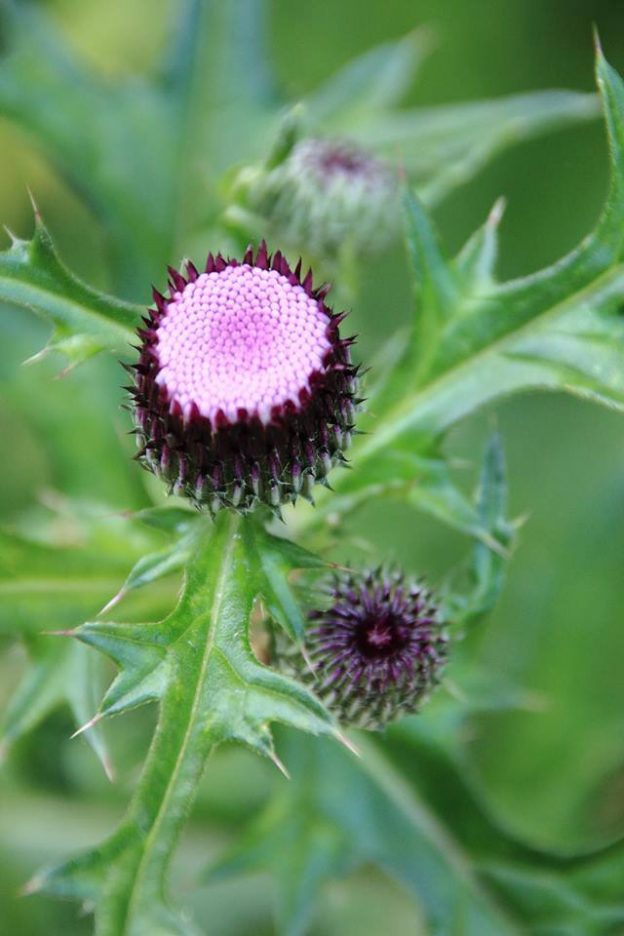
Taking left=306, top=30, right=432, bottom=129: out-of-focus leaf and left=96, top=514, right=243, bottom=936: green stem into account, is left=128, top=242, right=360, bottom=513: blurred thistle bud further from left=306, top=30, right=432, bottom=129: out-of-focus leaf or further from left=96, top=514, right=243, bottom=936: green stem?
left=306, top=30, right=432, bottom=129: out-of-focus leaf

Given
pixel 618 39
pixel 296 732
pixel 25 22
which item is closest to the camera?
pixel 296 732

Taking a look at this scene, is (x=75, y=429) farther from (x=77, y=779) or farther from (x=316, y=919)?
(x=316, y=919)

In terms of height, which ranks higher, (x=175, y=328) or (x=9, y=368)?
(x=9, y=368)

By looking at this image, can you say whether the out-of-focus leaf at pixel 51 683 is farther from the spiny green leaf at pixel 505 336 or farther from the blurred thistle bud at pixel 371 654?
the spiny green leaf at pixel 505 336

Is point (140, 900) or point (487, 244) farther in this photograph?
point (487, 244)

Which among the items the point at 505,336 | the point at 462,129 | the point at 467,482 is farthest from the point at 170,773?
the point at 467,482

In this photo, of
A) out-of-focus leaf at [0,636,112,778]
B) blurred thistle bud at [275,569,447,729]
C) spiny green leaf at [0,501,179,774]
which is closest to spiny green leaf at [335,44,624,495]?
blurred thistle bud at [275,569,447,729]

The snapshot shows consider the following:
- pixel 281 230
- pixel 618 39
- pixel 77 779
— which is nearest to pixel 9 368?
pixel 281 230
